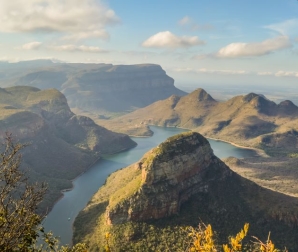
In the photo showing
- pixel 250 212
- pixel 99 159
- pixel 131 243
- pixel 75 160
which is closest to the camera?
pixel 131 243

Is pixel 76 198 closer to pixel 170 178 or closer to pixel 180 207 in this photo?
pixel 170 178

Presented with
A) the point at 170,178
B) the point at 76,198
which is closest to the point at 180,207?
the point at 170,178

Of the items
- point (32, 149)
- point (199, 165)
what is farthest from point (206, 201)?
point (32, 149)

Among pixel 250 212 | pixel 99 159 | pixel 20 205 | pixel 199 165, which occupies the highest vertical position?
pixel 20 205

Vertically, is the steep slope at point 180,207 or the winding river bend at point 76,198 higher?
the steep slope at point 180,207

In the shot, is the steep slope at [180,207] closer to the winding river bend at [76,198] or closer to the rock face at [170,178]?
the rock face at [170,178]

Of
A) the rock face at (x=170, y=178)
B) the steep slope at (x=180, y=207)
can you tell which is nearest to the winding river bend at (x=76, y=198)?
the steep slope at (x=180, y=207)

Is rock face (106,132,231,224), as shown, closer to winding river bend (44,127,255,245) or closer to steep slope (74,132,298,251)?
steep slope (74,132,298,251)

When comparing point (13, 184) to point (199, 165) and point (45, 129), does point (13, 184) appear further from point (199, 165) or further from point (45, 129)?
point (45, 129)
